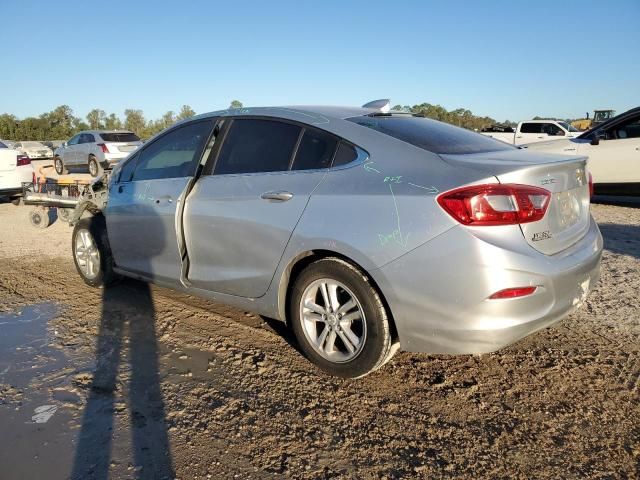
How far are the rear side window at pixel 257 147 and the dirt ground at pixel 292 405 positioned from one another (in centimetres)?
129

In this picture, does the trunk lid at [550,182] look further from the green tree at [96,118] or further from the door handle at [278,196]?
the green tree at [96,118]

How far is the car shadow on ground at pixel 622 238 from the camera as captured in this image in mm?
5993

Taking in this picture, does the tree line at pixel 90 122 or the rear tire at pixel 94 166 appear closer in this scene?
the rear tire at pixel 94 166

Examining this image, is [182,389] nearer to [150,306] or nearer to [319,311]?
[319,311]

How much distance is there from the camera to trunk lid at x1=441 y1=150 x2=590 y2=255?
2.67 m

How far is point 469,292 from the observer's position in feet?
8.44

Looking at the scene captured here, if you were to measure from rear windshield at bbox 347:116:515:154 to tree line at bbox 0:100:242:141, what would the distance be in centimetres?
4849

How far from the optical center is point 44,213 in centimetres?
848

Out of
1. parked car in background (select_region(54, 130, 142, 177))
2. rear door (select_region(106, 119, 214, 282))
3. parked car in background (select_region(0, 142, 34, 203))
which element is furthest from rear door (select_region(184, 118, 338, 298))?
parked car in background (select_region(54, 130, 142, 177))

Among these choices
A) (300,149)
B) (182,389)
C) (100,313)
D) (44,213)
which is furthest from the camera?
(44,213)

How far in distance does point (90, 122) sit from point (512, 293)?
71.0 meters

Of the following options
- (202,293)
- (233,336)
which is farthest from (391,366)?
(202,293)

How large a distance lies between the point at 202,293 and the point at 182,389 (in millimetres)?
935

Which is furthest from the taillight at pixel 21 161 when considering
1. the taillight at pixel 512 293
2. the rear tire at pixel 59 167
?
the rear tire at pixel 59 167
